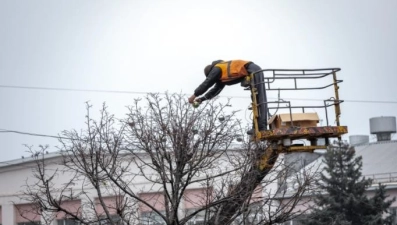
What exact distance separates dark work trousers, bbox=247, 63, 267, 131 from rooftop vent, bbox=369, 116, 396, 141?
155 ft

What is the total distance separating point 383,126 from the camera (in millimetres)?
63156

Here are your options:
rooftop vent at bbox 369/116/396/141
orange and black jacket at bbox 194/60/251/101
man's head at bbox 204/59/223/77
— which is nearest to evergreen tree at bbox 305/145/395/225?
rooftop vent at bbox 369/116/396/141

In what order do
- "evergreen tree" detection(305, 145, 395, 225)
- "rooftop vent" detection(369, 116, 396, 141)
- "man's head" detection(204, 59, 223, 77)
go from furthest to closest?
"rooftop vent" detection(369, 116, 396, 141), "evergreen tree" detection(305, 145, 395, 225), "man's head" detection(204, 59, 223, 77)

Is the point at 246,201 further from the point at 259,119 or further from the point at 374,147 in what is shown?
the point at 374,147

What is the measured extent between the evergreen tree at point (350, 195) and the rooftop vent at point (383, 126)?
44.0ft

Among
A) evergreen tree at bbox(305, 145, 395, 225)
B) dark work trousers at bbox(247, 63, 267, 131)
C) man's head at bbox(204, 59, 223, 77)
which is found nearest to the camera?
dark work trousers at bbox(247, 63, 267, 131)

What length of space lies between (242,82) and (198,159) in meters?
1.70

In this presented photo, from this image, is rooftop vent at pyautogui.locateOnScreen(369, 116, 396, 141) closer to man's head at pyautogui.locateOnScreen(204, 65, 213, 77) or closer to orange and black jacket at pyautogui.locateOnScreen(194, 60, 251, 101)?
man's head at pyautogui.locateOnScreen(204, 65, 213, 77)

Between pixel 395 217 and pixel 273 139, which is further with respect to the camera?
pixel 395 217

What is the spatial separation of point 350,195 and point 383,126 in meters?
16.2

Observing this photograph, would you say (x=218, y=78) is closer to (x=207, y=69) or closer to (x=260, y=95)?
(x=207, y=69)

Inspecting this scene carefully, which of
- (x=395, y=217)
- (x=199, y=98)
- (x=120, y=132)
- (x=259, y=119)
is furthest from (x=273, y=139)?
(x=395, y=217)

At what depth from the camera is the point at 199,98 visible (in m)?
17.0

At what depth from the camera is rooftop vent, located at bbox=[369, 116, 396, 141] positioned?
6300 cm
